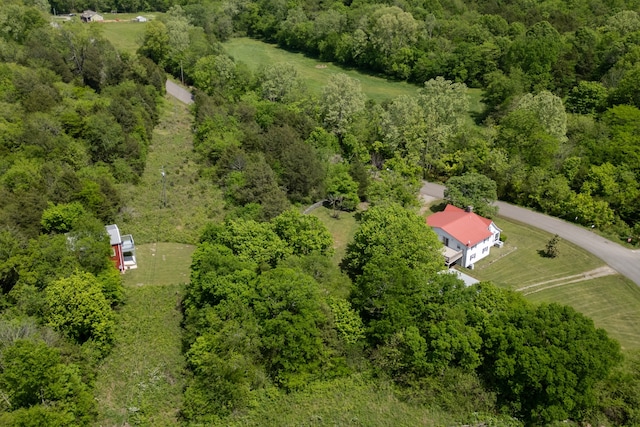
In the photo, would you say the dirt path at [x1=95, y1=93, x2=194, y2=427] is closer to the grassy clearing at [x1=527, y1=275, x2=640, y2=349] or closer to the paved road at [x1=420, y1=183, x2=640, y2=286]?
the grassy clearing at [x1=527, y1=275, x2=640, y2=349]

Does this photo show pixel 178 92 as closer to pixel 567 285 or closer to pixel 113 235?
pixel 113 235

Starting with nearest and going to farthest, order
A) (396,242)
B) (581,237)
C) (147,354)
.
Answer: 1. (147,354)
2. (396,242)
3. (581,237)

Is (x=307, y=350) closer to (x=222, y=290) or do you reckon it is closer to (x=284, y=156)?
(x=222, y=290)

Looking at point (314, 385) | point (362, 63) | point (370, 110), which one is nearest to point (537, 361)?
point (314, 385)

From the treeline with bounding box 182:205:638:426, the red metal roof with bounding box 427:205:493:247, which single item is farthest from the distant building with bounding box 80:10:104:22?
the treeline with bounding box 182:205:638:426

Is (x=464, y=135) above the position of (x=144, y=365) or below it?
above

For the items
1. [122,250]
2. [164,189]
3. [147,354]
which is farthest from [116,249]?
[164,189]
